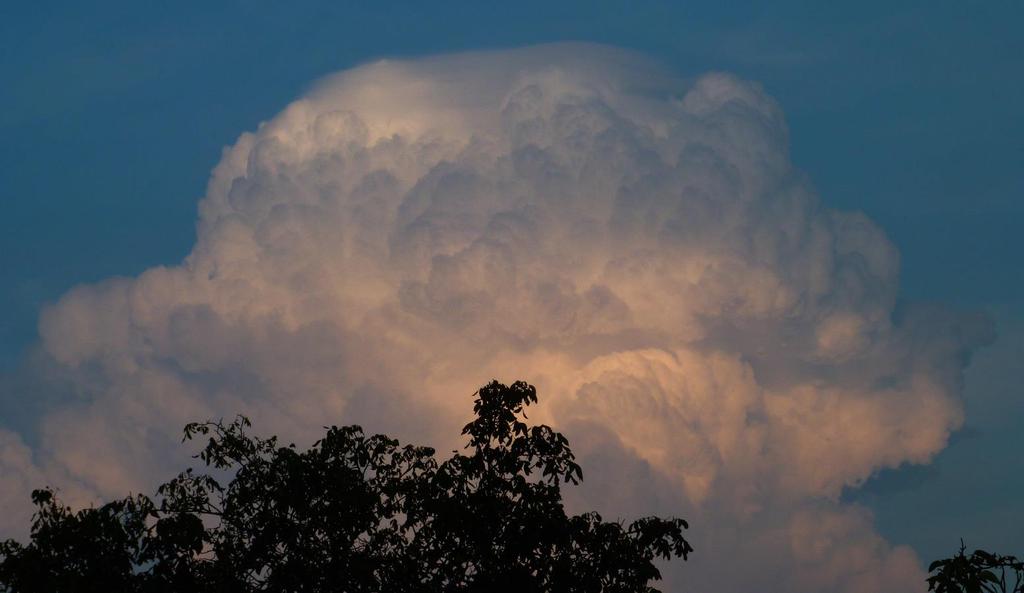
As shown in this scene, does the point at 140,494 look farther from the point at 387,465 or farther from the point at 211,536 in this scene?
the point at 387,465

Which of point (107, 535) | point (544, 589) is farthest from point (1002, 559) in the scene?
point (107, 535)

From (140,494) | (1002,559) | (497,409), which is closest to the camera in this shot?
(1002,559)

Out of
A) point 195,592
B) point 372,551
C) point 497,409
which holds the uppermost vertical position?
point 497,409

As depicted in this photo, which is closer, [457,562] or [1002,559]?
[1002,559]

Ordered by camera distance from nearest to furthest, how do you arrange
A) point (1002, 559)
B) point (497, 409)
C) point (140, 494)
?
1. point (1002, 559)
2. point (497, 409)
3. point (140, 494)

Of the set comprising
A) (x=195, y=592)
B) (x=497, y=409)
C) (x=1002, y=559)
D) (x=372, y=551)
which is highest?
(x=497, y=409)

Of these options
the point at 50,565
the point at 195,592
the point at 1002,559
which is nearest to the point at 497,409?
the point at 195,592

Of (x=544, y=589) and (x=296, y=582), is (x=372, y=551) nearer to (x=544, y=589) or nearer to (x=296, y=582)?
(x=296, y=582)

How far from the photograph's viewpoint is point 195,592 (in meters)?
26.9

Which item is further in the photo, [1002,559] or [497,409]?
[497,409]

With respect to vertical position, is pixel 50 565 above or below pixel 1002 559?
above

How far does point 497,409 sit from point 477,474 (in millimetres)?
1438

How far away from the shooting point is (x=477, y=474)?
2666cm

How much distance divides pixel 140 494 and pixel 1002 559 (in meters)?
18.3
